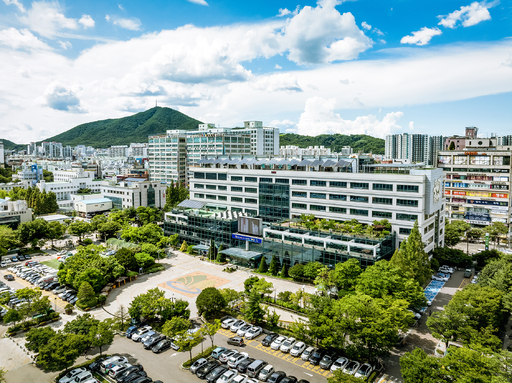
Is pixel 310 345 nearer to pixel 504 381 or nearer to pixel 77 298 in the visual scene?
pixel 504 381

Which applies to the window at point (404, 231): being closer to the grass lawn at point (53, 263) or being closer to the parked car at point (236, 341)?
the parked car at point (236, 341)

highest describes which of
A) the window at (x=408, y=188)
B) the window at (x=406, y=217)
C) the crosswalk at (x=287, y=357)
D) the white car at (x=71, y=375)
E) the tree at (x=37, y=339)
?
the window at (x=408, y=188)

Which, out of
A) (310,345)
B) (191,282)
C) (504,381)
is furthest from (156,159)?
(504,381)

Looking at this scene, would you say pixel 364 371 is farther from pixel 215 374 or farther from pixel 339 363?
pixel 215 374

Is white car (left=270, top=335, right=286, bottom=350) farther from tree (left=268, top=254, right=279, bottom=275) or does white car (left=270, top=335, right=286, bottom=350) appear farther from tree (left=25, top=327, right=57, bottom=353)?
tree (left=25, top=327, right=57, bottom=353)

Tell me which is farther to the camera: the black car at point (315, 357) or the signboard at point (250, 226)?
the signboard at point (250, 226)

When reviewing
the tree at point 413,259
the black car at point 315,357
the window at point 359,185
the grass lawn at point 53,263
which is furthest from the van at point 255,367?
the grass lawn at point 53,263

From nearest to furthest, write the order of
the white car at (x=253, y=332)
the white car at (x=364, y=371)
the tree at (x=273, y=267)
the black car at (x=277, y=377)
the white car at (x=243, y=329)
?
the black car at (x=277, y=377) < the white car at (x=364, y=371) < the white car at (x=253, y=332) < the white car at (x=243, y=329) < the tree at (x=273, y=267)

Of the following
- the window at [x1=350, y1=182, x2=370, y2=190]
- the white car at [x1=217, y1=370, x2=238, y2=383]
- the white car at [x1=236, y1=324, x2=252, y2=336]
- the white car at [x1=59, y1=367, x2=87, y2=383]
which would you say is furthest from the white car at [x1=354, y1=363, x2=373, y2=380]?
the window at [x1=350, y1=182, x2=370, y2=190]
